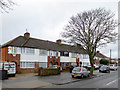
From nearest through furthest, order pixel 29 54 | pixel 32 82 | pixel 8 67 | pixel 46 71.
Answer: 1. pixel 32 82
2. pixel 8 67
3. pixel 46 71
4. pixel 29 54

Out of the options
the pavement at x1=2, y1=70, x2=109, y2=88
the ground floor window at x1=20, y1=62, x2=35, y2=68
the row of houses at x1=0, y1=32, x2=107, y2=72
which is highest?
the row of houses at x1=0, y1=32, x2=107, y2=72

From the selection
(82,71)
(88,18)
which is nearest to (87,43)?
(88,18)

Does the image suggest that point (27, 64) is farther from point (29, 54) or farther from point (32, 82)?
point (32, 82)

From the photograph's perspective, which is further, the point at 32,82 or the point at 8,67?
the point at 8,67

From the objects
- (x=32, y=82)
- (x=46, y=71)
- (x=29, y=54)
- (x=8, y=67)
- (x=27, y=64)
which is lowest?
(x=32, y=82)

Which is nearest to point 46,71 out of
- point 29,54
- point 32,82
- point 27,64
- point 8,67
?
point 8,67

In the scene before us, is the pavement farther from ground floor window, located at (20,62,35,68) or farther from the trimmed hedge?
ground floor window, located at (20,62,35,68)

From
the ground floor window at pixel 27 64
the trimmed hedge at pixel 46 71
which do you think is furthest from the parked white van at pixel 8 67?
the ground floor window at pixel 27 64

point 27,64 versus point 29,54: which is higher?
point 29,54

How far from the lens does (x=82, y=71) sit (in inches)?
650

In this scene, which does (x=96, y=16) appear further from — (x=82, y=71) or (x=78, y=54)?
(x=78, y=54)

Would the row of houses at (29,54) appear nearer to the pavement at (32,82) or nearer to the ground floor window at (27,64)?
the ground floor window at (27,64)

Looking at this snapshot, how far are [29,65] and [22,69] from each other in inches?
66.9

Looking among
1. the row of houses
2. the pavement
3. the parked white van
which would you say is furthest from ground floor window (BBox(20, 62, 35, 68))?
the pavement
